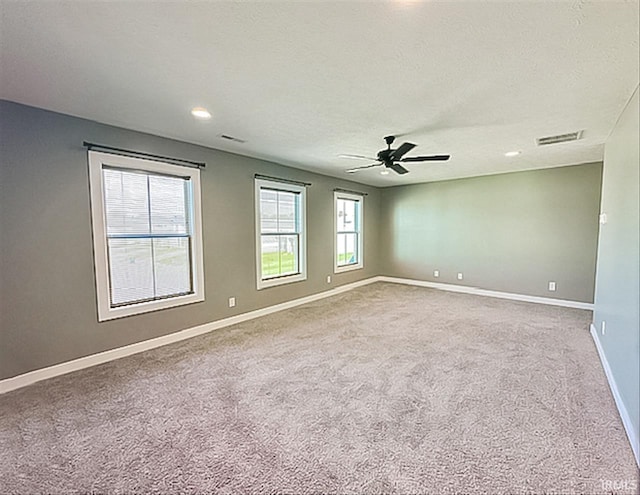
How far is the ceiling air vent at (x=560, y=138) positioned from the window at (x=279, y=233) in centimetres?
354

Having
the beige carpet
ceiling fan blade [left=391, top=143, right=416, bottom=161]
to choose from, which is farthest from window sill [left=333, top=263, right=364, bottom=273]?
ceiling fan blade [left=391, top=143, right=416, bottom=161]

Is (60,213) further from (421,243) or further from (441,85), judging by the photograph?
(421,243)

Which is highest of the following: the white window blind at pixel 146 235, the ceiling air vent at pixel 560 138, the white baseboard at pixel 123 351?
the ceiling air vent at pixel 560 138

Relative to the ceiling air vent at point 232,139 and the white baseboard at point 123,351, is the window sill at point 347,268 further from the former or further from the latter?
the ceiling air vent at point 232,139

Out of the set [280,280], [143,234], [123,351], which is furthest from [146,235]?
[280,280]

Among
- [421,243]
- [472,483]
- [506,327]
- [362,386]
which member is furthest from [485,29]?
[421,243]

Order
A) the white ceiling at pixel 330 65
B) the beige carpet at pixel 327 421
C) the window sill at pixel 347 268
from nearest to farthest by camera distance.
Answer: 1. the white ceiling at pixel 330 65
2. the beige carpet at pixel 327 421
3. the window sill at pixel 347 268

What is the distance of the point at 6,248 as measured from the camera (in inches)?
102

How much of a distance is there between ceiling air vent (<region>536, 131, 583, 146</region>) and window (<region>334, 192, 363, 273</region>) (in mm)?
3539

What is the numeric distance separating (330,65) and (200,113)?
1.47 meters

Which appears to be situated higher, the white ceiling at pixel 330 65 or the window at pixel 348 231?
the white ceiling at pixel 330 65

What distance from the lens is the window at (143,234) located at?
3.17m

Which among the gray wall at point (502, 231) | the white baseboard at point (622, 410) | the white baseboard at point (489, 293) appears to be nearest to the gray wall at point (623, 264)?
the white baseboard at point (622, 410)

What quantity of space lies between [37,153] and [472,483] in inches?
164
